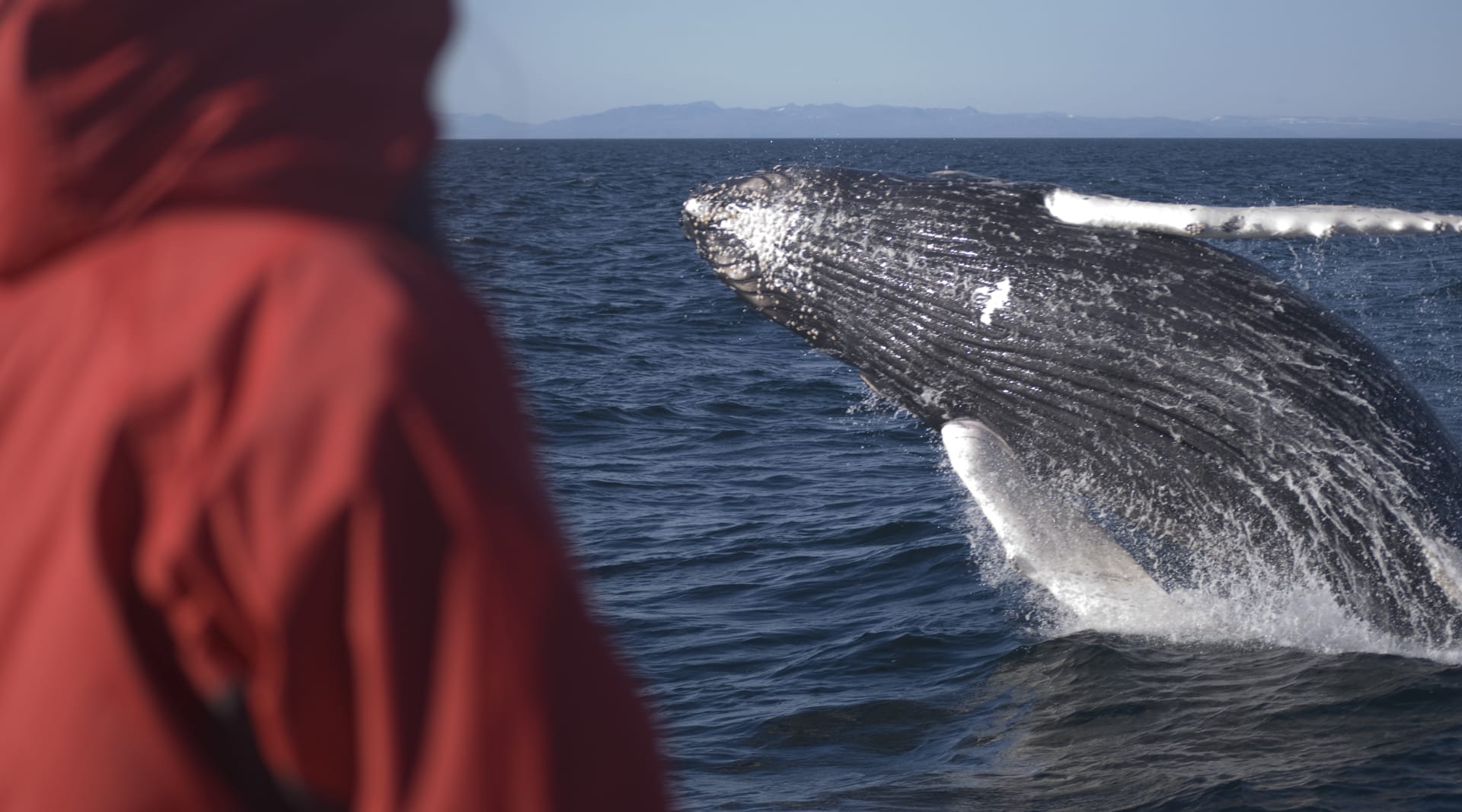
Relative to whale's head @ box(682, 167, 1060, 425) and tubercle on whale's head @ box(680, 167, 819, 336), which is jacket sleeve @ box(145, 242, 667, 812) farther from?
tubercle on whale's head @ box(680, 167, 819, 336)

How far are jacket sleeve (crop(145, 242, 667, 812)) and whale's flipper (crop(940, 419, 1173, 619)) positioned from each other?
18.3 ft

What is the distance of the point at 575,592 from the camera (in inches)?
47.3

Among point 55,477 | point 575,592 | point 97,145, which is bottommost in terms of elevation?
point 575,592

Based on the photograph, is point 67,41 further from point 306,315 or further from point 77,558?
point 77,558

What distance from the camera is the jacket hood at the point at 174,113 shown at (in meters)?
1.20

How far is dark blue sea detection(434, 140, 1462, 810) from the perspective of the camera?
578 centimetres

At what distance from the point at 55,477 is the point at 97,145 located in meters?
0.30

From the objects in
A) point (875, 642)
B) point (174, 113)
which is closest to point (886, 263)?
point (875, 642)

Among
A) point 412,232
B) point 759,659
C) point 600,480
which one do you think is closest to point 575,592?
point 412,232

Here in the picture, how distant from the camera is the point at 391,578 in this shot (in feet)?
3.70

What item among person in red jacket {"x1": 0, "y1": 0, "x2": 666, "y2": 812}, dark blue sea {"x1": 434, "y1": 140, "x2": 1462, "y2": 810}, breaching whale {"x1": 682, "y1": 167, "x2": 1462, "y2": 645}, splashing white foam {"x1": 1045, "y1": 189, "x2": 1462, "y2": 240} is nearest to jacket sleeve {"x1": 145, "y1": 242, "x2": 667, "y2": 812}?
person in red jacket {"x1": 0, "y1": 0, "x2": 666, "y2": 812}

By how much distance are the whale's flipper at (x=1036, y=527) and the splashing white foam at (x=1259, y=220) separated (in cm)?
126

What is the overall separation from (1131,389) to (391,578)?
560 cm

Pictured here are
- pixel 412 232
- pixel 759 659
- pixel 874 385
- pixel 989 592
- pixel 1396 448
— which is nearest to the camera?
pixel 412 232
